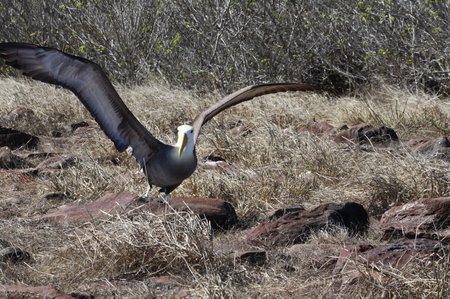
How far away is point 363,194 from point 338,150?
675 millimetres

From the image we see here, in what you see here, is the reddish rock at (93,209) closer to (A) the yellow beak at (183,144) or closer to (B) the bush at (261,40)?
(A) the yellow beak at (183,144)

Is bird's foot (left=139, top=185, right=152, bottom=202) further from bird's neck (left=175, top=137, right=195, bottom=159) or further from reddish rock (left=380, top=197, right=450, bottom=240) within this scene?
reddish rock (left=380, top=197, right=450, bottom=240)

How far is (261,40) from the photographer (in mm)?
11359

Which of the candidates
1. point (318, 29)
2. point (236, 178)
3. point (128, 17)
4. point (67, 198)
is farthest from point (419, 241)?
point (128, 17)

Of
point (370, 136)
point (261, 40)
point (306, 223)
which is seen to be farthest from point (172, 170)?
point (261, 40)

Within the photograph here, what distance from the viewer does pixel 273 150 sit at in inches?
266

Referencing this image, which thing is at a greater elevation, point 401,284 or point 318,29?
point 401,284

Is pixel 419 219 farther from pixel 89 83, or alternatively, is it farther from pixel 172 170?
pixel 89 83

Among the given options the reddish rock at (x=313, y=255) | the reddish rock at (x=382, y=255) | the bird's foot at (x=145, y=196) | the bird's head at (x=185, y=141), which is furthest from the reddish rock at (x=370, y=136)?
the reddish rock at (x=382, y=255)

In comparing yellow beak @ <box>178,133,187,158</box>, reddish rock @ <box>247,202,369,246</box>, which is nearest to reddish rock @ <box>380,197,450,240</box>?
reddish rock @ <box>247,202,369,246</box>

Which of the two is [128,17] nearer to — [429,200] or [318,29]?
[318,29]

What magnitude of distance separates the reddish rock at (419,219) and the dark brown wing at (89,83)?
1.57m

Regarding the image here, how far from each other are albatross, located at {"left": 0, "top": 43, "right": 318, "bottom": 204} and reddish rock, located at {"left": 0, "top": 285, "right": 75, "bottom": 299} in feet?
4.86

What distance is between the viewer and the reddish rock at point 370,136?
7.18 m
